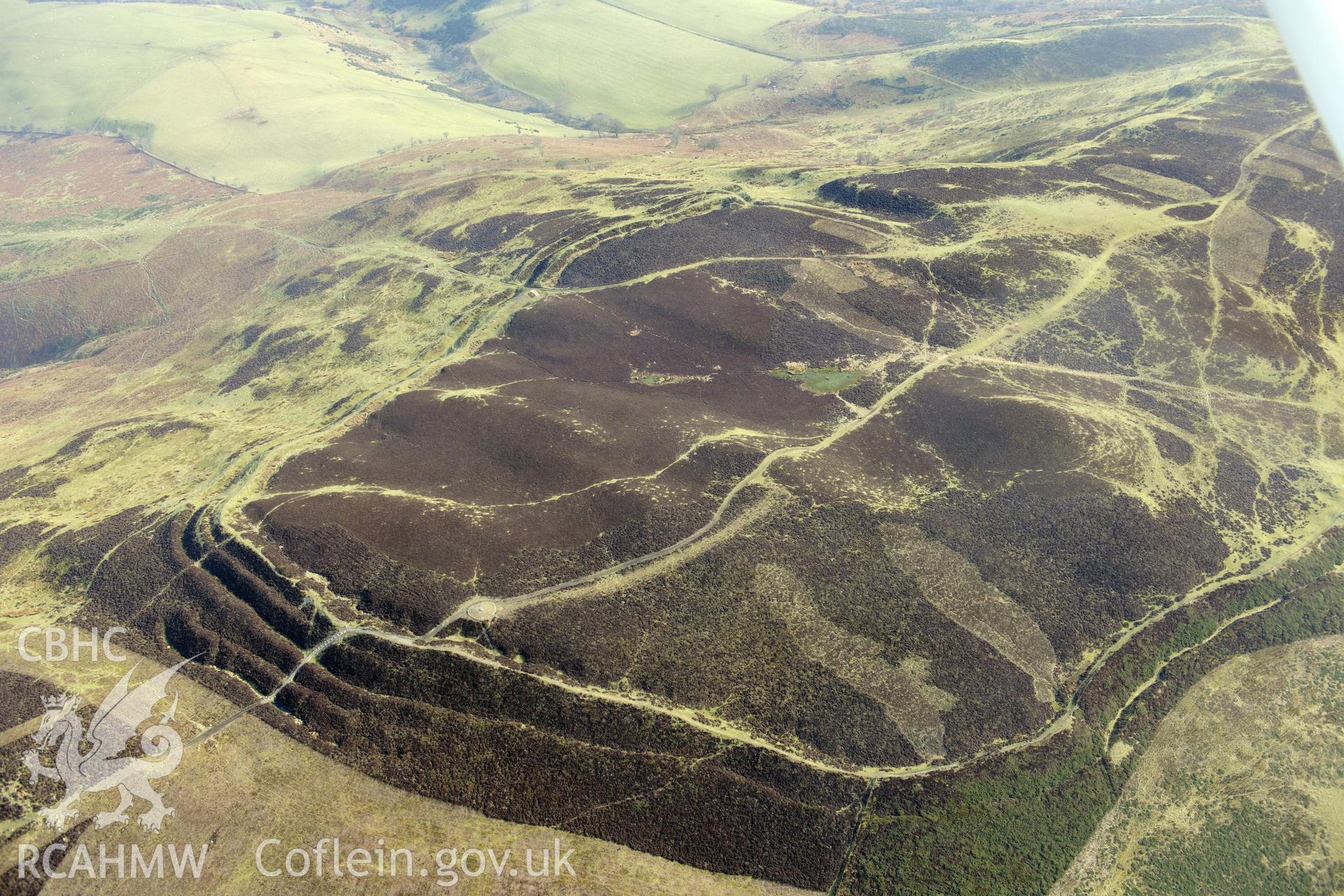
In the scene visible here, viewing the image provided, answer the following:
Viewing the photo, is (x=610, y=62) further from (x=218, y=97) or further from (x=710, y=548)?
(x=710, y=548)

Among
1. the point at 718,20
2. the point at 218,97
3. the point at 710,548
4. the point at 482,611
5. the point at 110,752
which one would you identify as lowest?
the point at 110,752

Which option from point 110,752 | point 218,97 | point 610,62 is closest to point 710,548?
point 110,752

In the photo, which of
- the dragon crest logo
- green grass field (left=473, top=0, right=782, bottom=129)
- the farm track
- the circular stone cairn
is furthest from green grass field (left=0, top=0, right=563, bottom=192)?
the circular stone cairn

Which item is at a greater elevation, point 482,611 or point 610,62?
point 610,62

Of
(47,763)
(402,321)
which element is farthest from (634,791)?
(402,321)

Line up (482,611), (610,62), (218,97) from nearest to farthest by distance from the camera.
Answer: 1. (482,611)
2. (218,97)
3. (610,62)

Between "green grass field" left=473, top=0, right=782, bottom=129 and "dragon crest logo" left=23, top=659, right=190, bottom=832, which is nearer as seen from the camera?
"dragon crest logo" left=23, top=659, right=190, bottom=832

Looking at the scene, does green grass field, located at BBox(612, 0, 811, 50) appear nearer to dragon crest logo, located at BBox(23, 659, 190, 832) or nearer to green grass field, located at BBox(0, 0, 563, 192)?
green grass field, located at BBox(0, 0, 563, 192)
